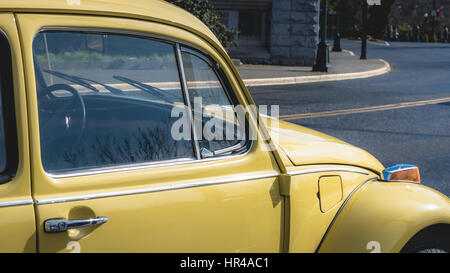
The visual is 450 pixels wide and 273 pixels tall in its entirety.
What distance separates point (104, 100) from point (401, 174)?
62.1 inches

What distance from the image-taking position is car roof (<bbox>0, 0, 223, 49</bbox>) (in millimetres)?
2094

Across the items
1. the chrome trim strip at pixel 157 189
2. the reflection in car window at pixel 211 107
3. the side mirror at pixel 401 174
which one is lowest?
the side mirror at pixel 401 174

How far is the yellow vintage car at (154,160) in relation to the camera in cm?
209

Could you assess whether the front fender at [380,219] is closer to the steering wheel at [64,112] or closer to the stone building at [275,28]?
the steering wheel at [64,112]

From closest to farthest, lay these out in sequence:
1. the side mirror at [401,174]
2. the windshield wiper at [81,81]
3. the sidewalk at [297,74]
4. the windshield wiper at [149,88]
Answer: the windshield wiper at [81,81] < the windshield wiper at [149,88] < the side mirror at [401,174] < the sidewalk at [297,74]

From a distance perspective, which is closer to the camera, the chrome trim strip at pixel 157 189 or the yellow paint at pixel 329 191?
the chrome trim strip at pixel 157 189

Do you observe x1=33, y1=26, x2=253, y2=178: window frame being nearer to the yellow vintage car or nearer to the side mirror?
the yellow vintage car

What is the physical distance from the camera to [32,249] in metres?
2.07

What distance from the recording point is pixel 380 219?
2.76 metres

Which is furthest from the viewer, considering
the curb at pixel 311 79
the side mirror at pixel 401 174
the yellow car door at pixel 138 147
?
the curb at pixel 311 79

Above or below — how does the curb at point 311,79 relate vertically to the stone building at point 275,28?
below

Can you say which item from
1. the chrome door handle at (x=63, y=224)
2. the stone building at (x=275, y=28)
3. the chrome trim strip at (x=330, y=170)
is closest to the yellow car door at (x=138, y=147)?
the chrome door handle at (x=63, y=224)
